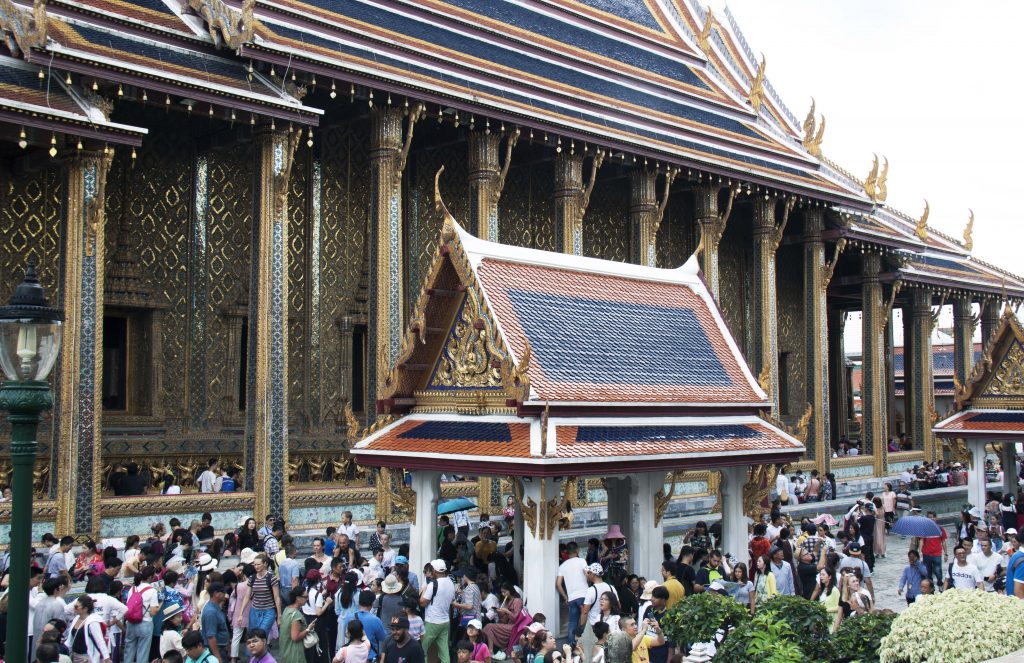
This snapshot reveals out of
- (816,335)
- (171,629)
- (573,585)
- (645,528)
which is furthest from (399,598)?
→ (816,335)

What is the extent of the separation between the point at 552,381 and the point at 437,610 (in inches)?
94.6

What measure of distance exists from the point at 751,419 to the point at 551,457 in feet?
12.4

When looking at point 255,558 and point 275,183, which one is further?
point 275,183

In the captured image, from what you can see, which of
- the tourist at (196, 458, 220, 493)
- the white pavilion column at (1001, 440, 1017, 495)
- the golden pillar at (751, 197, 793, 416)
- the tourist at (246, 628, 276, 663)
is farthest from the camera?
the golden pillar at (751, 197, 793, 416)

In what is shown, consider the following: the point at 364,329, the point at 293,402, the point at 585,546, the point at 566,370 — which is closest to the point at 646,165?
the point at 364,329

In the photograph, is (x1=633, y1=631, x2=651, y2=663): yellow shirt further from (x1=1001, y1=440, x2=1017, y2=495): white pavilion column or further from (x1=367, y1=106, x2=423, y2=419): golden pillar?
(x1=1001, y1=440, x2=1017, y2=495): white pavilion column

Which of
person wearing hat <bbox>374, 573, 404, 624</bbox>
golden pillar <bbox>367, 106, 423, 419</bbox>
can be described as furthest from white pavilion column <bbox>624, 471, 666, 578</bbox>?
golden pillar <bbox>367, 106, 423, 419</bbox>

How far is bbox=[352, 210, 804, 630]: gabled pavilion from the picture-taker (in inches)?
415

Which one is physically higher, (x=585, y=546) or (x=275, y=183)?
(x=275, y=183)

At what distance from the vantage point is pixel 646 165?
2431 cm

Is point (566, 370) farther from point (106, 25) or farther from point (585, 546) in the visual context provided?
point (106, 25)

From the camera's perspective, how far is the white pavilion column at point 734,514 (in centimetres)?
1269

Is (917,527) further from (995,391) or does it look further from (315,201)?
(315,201)

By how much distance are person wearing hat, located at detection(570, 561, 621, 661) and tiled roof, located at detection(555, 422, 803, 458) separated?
120cm
